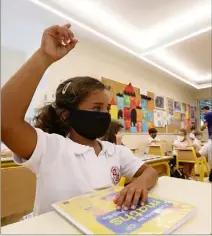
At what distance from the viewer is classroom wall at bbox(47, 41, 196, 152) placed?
75.0 inches

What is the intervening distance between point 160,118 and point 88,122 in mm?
2520

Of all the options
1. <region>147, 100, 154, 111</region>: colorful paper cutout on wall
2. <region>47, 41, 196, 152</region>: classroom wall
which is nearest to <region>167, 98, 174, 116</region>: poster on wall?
<region>47, 41, 196, 152</region>: classroom wall

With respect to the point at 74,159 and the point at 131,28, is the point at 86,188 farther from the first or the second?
the point at 131,28

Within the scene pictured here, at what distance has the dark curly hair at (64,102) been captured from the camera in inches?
21.8

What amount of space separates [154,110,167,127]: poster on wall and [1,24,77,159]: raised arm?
8.18 ft

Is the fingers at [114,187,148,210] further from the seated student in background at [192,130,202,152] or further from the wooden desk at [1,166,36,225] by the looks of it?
the seated student in background at [192,130,202,152]

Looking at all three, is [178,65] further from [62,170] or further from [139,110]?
[62,170]

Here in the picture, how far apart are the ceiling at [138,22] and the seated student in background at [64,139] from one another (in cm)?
89

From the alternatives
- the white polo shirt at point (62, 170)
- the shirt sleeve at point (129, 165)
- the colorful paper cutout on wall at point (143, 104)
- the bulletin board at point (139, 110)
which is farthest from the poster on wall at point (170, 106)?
the white polo shirt at point (62, 170)

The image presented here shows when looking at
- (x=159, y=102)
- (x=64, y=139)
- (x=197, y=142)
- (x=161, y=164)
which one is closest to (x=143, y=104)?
(x=159, y=102)

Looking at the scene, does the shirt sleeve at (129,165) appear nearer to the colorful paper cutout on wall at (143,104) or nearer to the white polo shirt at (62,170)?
the white polo shirt at (62,170)

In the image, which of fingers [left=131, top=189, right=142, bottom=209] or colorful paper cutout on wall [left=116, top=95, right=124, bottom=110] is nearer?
fingers [left=131, top=189, right=142, bottom=209]

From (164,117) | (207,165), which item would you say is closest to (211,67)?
(164,117)

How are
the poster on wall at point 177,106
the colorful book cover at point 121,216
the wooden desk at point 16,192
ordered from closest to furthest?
the colorful book cover at point 121,216 → the wooden desk at point 16,192 → the poster on wall at point 177,106
